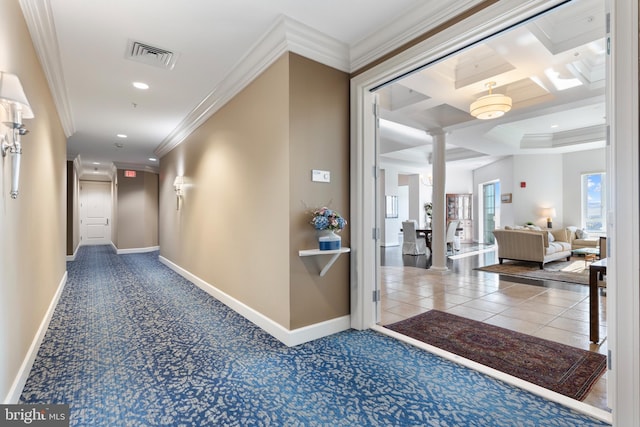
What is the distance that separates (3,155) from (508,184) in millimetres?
11142

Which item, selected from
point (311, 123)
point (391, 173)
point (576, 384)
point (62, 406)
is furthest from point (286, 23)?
point (391, 173)

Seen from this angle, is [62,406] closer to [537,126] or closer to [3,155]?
[3,155]

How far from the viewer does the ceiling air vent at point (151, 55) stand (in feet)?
9.94

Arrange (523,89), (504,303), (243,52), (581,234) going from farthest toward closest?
(581,234)
(523,89)
(504,303)
(243,52)

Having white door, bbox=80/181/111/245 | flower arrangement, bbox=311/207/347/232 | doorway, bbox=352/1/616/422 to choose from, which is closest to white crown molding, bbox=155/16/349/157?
doorway, bbox=352/1/616/422

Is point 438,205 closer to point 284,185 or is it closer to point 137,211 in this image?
point 284,185

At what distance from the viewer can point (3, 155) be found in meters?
1.76

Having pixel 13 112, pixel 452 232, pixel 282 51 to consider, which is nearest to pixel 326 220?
pixel 282 51

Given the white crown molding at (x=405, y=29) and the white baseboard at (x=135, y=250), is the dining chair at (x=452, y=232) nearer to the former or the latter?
the white crown molding at (x=405, y=29)

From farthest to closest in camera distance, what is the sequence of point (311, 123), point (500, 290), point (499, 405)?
point (500, 290) < point (311, 123) < point (499, 405)

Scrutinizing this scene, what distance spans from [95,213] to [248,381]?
1277 cm

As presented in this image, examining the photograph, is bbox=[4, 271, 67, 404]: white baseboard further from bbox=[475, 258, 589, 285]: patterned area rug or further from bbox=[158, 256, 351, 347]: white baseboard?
bbox=[475, 258, 589, 285]: patterned area rug

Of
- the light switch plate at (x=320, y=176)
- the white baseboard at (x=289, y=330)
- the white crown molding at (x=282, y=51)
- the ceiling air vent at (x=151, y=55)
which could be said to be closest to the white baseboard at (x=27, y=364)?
the white baseboard at (x=289, y=330)

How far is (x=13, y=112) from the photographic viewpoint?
168 centimetres
